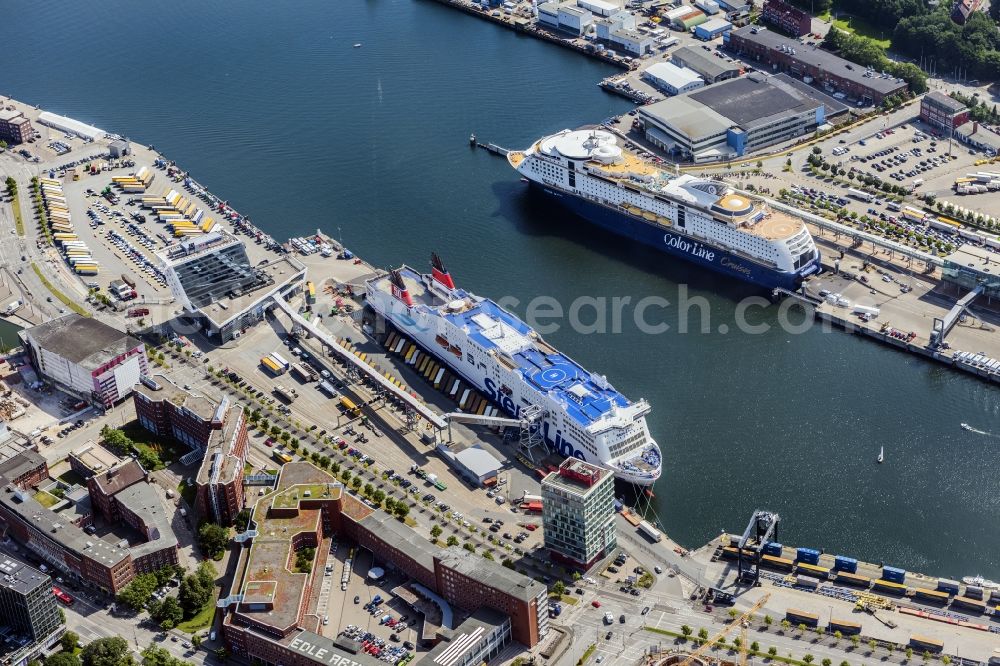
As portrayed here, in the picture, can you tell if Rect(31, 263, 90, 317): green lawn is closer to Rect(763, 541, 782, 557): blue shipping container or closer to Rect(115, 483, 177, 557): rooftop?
Rect(115, 483, 177, 557): rooftop

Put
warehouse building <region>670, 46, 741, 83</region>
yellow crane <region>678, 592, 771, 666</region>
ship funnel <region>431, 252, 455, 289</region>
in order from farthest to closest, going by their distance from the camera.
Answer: warehouse building <region>670, 46, 741, 83</region> → ship funnel <region>431, 252, 455, 289</region> → yellow crane <region>678, 592, 771, 666</region>

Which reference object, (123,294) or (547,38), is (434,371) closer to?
(123,294)

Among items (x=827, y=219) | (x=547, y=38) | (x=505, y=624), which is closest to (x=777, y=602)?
(x=505, y=624)

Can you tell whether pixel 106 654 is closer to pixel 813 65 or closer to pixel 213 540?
pixel 213 540

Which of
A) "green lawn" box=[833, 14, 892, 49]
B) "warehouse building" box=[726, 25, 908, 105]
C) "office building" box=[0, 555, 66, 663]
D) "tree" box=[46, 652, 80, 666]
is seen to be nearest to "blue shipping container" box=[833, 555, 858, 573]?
"tree" box=[46, 652, 80, 666]

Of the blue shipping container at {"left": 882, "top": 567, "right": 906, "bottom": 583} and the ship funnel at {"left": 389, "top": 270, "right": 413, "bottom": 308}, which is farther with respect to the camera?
the ship funnel at {"left": 389, "top": 270, "right": 413, "bottom": 308}

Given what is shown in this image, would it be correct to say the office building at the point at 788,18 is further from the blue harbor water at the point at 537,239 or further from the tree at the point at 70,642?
the tree at the point at 70,642

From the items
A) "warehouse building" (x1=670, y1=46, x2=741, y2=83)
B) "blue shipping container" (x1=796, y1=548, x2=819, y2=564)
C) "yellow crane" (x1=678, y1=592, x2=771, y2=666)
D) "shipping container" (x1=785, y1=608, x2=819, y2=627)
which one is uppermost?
"warehouse building" (x1=670, y1=46, x2=741, y2=83)
